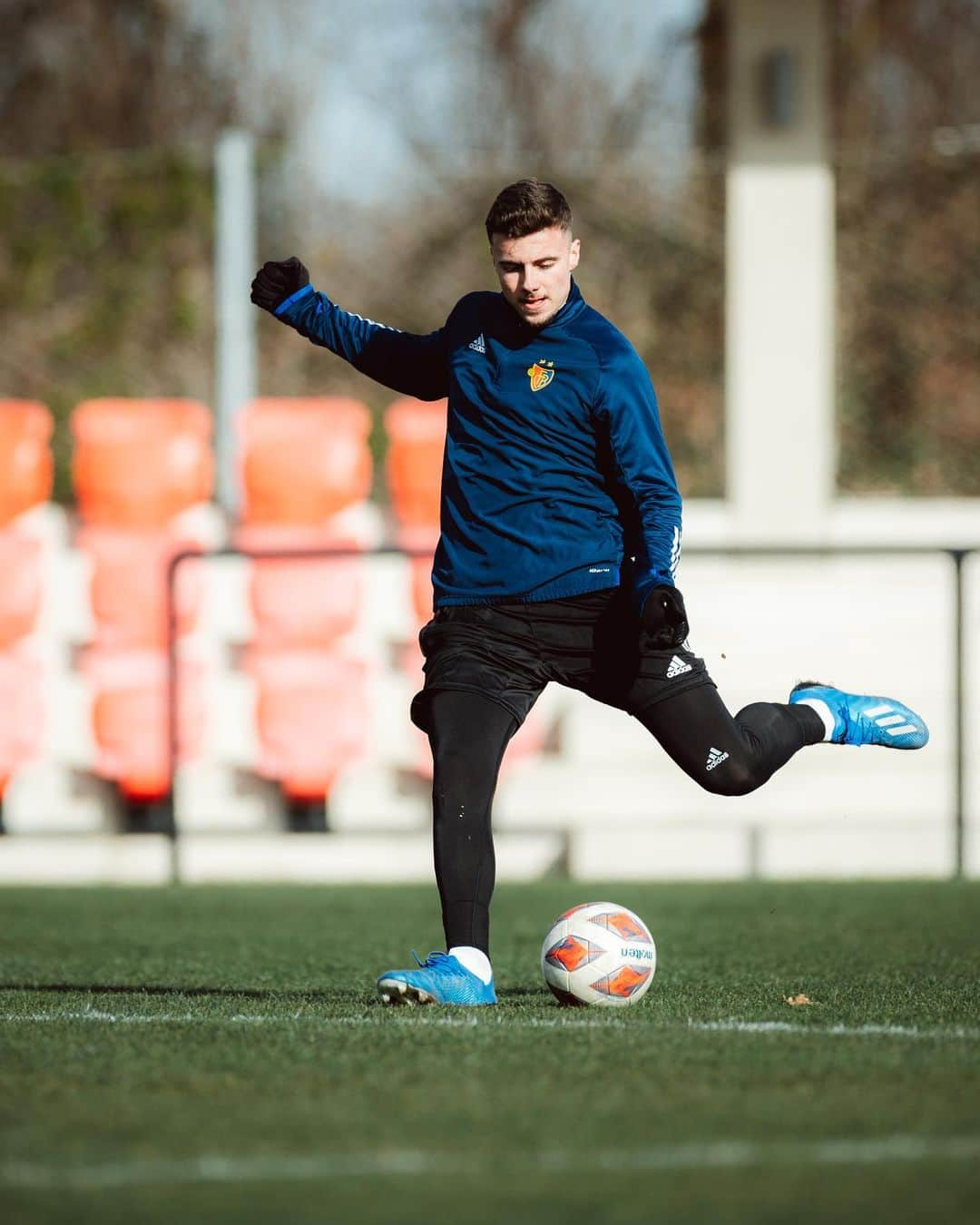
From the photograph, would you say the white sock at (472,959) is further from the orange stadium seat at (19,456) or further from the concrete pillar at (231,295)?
the orange stadium seat at (19,456)

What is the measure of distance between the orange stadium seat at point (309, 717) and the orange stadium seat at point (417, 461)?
110 cm

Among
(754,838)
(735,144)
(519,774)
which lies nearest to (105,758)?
(519,774)

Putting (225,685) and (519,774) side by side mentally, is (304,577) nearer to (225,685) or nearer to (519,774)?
(225,685)

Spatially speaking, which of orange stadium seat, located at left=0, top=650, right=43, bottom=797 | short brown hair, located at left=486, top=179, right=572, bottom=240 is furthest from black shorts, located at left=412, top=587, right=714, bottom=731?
orange stadium seat, located at left=0, top=650, right=43, bottom=797

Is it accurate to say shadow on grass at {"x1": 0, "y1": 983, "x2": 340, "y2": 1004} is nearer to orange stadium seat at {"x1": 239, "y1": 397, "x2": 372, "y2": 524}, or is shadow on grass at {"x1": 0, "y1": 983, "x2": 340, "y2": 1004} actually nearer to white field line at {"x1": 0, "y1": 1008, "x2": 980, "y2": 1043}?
white field line at {"x1": 0, "y1": 1008, "x2": 980, "y2": 1043}

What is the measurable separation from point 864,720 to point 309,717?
5.71m

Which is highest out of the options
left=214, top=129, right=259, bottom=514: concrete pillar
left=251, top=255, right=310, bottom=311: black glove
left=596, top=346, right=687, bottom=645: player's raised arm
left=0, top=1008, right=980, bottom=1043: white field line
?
left=214, top=129, right=259, bottom=514: concrete pillar

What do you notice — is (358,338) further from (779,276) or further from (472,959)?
(779,276)

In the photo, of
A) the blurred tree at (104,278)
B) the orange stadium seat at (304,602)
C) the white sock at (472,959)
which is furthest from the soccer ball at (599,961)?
the blurred tree at (104,278)

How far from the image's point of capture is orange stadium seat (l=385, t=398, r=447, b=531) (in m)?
12.2

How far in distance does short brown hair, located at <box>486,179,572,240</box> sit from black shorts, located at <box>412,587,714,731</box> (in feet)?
3.04

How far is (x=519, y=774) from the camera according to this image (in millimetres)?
11008

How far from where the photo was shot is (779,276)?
12125 mm

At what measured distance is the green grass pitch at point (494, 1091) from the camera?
3.42m
